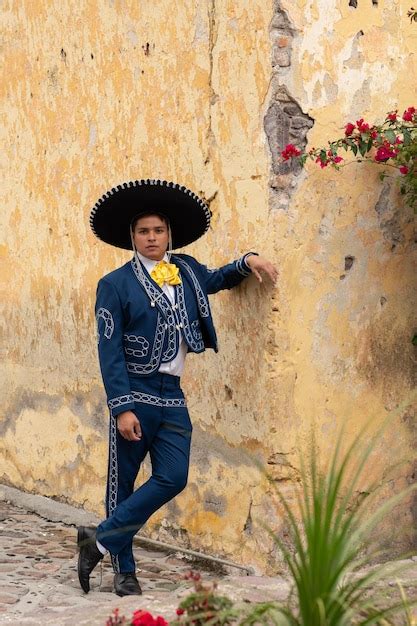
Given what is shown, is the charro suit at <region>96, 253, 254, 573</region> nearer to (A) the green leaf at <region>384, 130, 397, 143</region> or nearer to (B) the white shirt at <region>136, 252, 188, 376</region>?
(B) the white shirt at <region>136, 252, 188, 376</region>

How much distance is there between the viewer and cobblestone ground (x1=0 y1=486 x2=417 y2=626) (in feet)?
15.2

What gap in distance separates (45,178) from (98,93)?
2.71 feet

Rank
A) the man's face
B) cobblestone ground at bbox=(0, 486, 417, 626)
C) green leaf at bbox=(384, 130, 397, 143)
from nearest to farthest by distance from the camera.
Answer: cobblestone ground at bbox=(0, 486, 417, 626) → the man's face → green leaf at bbox=(384, 130, 397, 143)

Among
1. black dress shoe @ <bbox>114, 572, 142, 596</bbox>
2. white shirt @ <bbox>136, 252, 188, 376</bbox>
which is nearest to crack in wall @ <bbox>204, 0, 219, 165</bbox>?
white shirt @ <bbox>136, 252, 188, 376</bbox>

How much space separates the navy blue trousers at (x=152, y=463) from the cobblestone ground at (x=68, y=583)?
27 cm

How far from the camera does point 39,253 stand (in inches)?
292

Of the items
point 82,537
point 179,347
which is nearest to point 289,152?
point 179,347

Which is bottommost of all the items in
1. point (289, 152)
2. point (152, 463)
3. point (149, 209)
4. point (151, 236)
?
point (152, 463)

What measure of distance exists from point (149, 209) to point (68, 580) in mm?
1777

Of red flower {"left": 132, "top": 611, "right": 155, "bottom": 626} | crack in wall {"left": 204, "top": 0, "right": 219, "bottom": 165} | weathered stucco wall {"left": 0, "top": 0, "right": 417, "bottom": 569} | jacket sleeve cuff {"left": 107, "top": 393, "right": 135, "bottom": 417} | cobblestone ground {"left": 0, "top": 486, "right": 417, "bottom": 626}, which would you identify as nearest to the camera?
red flower {"left": 132, "top": 611, "right": 155, "bottom": 626}

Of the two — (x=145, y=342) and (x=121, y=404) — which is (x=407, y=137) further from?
(x=121, y=404)

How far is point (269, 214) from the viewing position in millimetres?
5453

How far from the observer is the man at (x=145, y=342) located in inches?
203

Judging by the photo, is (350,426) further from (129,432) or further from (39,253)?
(39,253)
